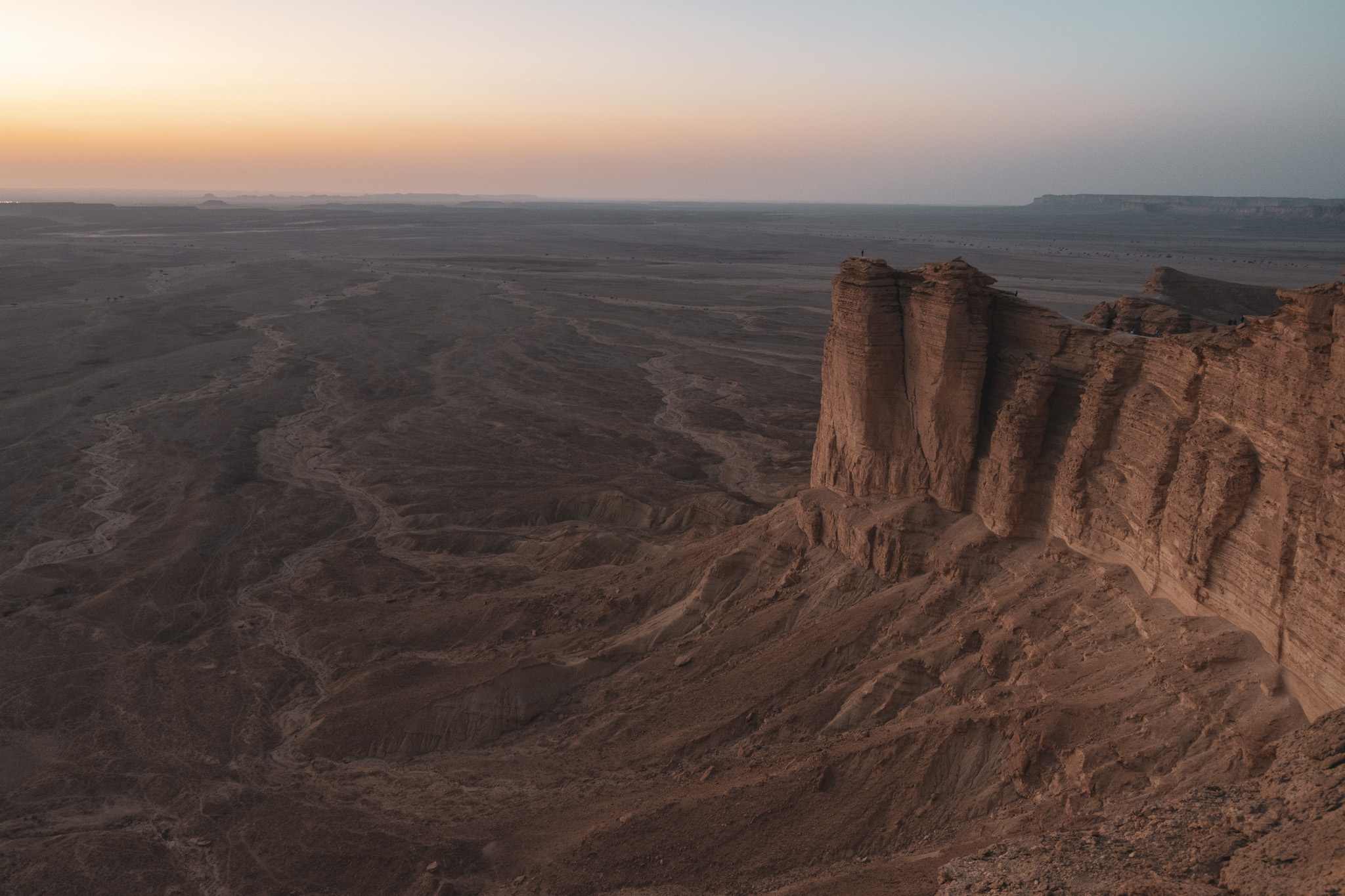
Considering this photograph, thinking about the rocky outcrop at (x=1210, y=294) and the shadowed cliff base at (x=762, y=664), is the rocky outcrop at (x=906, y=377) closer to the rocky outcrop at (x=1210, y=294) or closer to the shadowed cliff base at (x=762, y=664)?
the shadowed cliff base at (x=762, y=664)

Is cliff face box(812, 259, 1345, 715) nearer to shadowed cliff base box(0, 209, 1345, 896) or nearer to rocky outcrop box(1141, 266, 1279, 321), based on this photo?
shadowed cliff base box(0, 209, 1345, 896)

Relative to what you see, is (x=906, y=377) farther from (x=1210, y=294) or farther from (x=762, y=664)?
(x=1210, y=294)

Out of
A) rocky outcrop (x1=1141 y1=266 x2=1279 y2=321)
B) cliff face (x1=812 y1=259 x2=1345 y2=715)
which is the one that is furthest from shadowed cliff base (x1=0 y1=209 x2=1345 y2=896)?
rocky outcrop (x1=1141 y1=266 x2=1279 y2=321)

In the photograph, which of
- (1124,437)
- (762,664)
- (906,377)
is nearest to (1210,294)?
(906,377)

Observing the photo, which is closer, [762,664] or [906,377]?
[762,664]

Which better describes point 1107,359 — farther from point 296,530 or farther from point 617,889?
point 296,530

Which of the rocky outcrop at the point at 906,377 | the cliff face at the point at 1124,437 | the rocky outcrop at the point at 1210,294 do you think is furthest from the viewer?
the rocky outcrop at the point at 1210,294

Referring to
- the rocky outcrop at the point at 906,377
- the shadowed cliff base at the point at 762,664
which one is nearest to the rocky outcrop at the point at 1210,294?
the rocky outcrop at the point at 906,377
